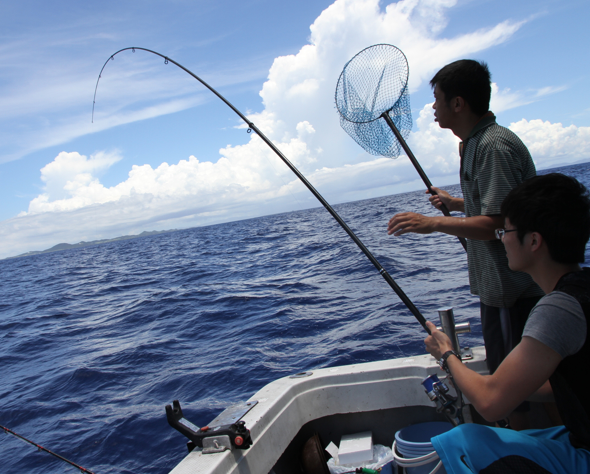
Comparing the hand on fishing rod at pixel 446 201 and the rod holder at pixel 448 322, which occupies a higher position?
the hand on fishing rod at pixel 446 201

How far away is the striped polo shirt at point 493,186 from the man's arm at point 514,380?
615 mm

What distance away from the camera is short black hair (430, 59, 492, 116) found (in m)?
1.76

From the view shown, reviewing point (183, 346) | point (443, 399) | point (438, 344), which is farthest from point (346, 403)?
point (183, 346)

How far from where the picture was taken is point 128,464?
3.77 metres

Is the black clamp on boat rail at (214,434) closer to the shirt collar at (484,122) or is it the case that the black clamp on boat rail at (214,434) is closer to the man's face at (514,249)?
the man's face at (514,249)

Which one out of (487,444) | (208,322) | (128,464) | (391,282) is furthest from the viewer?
(208,322)

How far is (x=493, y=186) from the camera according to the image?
63.8 inches

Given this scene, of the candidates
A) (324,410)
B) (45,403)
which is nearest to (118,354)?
(45,403)

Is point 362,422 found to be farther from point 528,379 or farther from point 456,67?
point 456,67

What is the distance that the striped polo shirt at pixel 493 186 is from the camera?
5.33ft

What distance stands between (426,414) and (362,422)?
396 millimetres

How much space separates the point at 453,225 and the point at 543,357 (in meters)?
0.65

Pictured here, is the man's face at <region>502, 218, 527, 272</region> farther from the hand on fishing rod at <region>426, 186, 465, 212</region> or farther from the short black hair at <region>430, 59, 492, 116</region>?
the hand on fishing rod at <region>426, 186, 465, 212</region>

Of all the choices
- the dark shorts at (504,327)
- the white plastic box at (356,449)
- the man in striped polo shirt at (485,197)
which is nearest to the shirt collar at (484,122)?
the man in striped polo shirt at (485,197)
